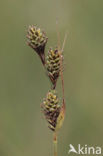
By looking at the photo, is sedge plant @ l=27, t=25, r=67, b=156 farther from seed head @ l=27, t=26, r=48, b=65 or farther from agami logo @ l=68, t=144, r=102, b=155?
agami logo @ l=68, t=144, r=102, b=155

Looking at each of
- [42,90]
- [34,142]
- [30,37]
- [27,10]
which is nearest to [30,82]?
[42,90]

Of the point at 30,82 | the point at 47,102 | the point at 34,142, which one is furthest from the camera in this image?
the point at 30,82

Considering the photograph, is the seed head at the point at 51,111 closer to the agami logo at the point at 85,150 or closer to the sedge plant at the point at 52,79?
the sedge plant at the point at 52,79

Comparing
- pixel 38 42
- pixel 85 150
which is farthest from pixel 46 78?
pixel 38 42

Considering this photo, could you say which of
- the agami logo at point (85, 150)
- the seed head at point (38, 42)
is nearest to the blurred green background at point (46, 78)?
the agami logo at point (85, 150)

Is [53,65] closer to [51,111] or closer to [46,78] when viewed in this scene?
[51,111]

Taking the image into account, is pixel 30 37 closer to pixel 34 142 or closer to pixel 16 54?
pixel 34 142

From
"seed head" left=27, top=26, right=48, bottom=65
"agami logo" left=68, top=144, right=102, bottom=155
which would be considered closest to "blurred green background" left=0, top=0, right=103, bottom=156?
"agami logo" left=68, top=144, right=102, bottom=155
